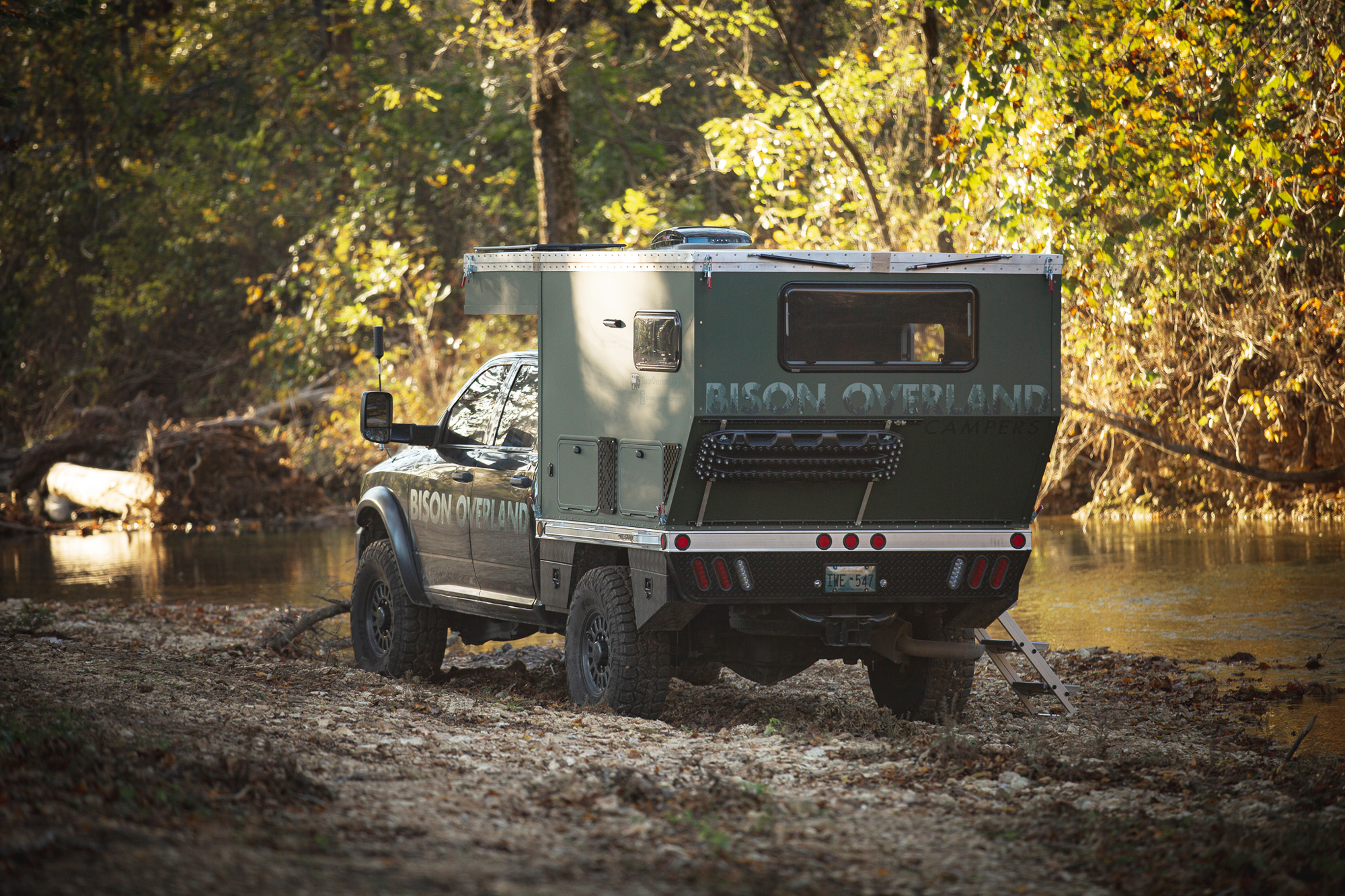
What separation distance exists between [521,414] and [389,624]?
198 centimetres

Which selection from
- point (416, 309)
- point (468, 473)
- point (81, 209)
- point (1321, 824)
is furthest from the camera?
point (81, 209)

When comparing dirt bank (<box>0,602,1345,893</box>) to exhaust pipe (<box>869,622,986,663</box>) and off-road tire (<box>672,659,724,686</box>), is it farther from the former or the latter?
exhaust pipe (<box>869,622,986,663</box>)

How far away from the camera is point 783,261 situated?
23.9 feet

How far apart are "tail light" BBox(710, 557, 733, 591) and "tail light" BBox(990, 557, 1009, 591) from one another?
1429mm

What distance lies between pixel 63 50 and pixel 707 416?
2108cm

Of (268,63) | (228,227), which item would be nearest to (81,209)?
(228,227)

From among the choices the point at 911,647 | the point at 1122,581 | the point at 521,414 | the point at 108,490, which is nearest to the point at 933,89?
the point at 1122,581

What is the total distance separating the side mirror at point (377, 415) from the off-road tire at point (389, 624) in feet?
3.10

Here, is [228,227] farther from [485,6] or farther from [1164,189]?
[1164,189]

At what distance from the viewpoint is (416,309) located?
74.1ft

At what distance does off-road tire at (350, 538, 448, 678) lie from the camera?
31.4 ft

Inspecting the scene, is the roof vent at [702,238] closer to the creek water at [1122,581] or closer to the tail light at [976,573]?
the tail light at [976,573]

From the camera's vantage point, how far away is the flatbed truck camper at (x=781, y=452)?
23.7ft

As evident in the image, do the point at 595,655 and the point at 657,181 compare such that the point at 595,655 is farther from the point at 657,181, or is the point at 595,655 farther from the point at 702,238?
the point at 657,181
